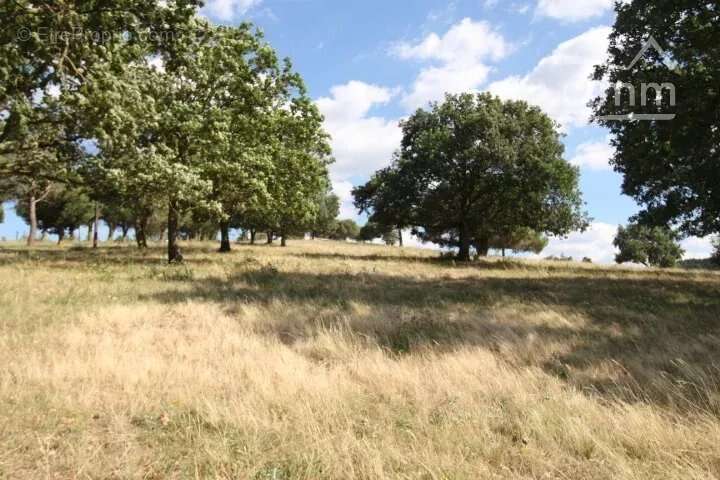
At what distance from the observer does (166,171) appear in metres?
19.2

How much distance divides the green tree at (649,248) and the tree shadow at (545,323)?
247 ft

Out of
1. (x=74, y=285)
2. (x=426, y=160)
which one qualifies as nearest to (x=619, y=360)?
(x=74, y=285)

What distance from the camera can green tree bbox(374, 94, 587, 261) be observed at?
106 feet

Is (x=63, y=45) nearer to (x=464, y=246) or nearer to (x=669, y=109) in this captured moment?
(x=669, y=109)

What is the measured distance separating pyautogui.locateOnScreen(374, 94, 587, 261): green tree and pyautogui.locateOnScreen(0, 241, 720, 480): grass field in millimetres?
20743

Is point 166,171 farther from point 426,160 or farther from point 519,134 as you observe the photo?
point 519,134

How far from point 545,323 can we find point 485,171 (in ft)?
77.5

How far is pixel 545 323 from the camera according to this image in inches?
452

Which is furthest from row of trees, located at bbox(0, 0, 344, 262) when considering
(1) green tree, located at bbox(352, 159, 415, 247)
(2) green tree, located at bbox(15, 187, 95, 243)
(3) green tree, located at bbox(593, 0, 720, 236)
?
(2) green tree, located at bbox(15, 187, 95, 243)

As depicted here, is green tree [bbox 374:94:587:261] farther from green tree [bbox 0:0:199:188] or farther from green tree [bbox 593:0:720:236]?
green tree [bbox 0:0:199:188]

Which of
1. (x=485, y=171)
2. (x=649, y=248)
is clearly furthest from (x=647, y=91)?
(x=649, y=248)

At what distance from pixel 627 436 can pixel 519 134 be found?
31.8 m

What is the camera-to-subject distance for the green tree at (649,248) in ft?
285

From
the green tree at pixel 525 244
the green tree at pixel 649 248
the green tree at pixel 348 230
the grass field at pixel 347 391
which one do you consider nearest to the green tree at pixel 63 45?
the grass field at pixel 347 391
